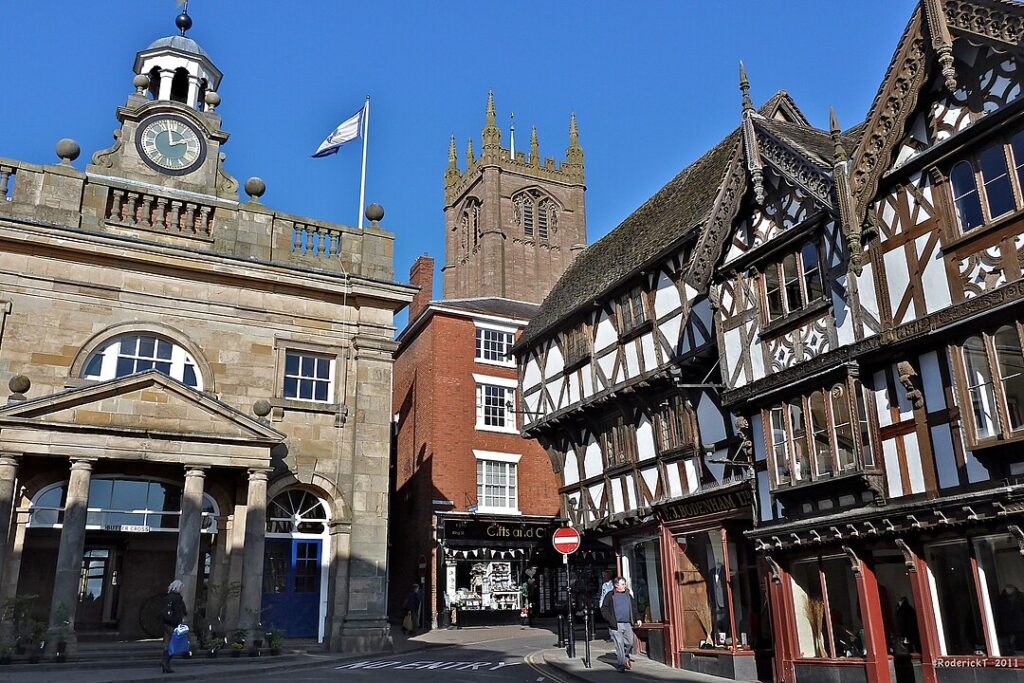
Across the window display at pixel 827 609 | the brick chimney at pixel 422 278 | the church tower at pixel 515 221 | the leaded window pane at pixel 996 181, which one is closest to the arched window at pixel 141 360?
the window display at pixel 827 609

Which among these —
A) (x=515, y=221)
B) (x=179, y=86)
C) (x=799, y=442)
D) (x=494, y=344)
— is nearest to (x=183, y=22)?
(x=179, y=86)

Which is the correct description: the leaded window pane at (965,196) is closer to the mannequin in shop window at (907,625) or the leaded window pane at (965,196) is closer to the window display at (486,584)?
the mannequin in shop window at (907,625)

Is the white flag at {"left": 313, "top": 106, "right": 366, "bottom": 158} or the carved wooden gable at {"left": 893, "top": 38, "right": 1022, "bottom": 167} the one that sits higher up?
the white flag at {"left": 313, "top": 106, "right": 366, "bottom": 158}

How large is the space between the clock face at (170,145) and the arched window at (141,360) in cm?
543

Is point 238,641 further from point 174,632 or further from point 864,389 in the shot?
point 864,389

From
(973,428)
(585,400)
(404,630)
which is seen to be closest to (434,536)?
(404,630)

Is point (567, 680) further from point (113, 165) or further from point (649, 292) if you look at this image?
point (113, 165)

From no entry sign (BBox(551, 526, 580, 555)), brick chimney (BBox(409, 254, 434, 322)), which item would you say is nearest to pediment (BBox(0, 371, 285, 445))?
no entry sign (BBox(551, 526, 580, 555))

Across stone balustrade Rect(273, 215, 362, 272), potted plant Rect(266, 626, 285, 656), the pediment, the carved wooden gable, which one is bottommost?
potted plant Rect(266, 626, 285, 656)

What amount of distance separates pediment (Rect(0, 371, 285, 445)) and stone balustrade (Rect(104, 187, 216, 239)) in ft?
14.7

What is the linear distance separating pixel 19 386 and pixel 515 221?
53319mm

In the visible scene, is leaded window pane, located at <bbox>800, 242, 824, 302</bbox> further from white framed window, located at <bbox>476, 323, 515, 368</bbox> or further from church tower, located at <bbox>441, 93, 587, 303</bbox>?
church tower, located at <bbox>441, 93, 587, 303</bbox>

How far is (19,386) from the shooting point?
17.9m

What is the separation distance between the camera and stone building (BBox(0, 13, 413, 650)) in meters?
18.1
